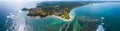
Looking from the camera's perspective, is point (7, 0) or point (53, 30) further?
point (7, 0)

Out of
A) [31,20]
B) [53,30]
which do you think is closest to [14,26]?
[31,20]

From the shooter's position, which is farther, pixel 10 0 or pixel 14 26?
pixel 10 0

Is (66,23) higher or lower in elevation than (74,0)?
lower

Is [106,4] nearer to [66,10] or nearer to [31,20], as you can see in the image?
[66,10]

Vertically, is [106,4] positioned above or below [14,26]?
above

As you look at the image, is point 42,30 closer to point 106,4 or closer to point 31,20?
point 31,20

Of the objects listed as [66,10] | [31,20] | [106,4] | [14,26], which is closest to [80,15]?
[66,10]
